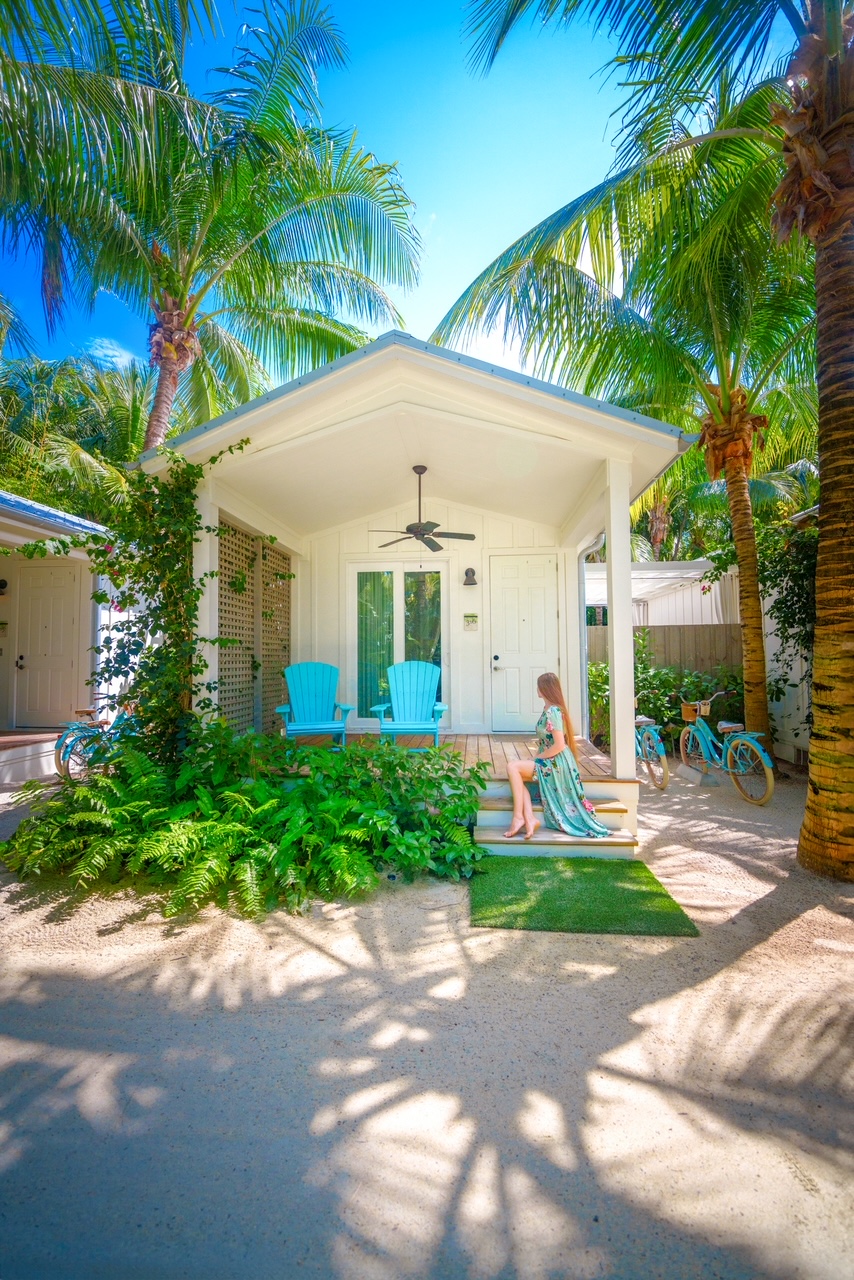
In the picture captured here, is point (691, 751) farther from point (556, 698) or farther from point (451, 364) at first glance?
point (451, 364)

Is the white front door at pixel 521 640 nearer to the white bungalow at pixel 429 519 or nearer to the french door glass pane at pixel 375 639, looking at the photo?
the white bungalow at pixel 429 519

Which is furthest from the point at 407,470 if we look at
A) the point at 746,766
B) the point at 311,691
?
the point at 746,766

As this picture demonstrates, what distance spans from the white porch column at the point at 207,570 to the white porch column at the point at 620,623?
9.36 ft

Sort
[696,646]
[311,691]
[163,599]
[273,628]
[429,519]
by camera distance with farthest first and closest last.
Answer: [696,646]
[429,519]
[273,628]
[311,691]
[163,599]

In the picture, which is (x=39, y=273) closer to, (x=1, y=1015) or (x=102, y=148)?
(x=102, y=148)

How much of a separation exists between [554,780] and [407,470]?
3471mm

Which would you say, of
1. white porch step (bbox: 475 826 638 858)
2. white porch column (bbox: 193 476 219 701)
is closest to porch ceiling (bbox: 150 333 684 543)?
white porch column (bbox: 193 476 219 701)

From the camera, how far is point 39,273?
650 centimetres

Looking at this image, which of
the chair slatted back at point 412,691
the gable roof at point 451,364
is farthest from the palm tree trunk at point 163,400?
the chair slatted back at point 412,691

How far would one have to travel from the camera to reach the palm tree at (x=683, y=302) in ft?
15.8

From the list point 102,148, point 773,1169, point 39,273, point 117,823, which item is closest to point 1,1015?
point 117,823

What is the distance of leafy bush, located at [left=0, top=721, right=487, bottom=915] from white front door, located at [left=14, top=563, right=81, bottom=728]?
13.4ft

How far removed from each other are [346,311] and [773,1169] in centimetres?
882

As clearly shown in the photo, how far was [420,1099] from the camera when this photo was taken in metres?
1.72
